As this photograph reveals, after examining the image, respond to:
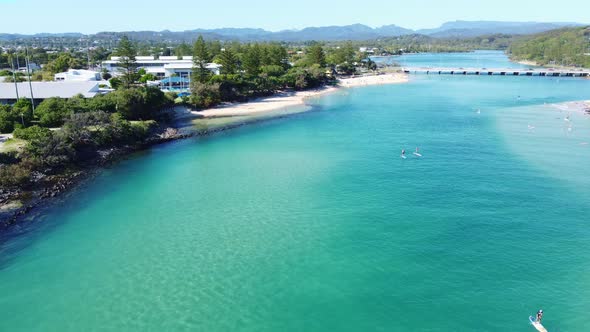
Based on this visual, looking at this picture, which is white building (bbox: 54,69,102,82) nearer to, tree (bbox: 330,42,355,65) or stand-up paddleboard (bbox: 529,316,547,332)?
stand-up paddleboard (bbox: 529,316,547,332)

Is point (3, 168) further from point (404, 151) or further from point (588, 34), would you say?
point (588, 34)

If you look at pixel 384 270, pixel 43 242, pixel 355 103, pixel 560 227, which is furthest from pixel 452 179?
pixel 355 103

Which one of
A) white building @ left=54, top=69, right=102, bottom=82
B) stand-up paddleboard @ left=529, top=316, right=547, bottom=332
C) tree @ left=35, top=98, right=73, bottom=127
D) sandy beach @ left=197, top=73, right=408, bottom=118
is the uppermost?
white building @ left=54, top=69, right=102, bottom=82

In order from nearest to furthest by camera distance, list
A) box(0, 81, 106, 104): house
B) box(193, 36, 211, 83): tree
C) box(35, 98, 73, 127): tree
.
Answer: box(35, 98, 73, 127): tree
box(0, 81, 106, 104): house
box(193, 36, 211, 83): tree

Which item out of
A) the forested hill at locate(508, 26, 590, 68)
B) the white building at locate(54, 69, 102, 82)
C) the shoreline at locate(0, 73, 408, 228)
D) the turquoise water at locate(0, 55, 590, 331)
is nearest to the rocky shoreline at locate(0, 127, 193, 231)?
the shoreline at locate(0, 73, 408, 228)

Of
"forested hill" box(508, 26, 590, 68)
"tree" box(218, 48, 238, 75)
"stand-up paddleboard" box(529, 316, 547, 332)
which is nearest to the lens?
"stand-up paddleboard" box(529, 316, 547, 332)

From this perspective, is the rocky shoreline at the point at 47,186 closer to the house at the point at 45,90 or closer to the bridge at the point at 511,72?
the house at the point at 45,90
